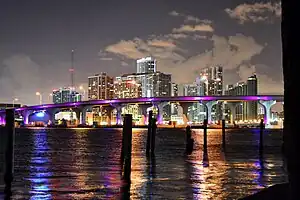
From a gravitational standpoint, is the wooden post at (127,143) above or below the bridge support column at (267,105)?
below

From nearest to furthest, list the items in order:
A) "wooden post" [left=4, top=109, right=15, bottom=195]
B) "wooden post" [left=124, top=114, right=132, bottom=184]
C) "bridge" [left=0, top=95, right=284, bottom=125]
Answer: "wooden post" [left=4, top=109, right=15, bottom=195]
"wooden post" [left=124, top=114, right=132, bottom=184]
"bridge" [left=0, top=95, right=284, bottom=125]

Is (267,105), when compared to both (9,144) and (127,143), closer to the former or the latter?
(127,143)

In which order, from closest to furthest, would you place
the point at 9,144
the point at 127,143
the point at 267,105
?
the point at 9,144 < the point at 127,143 < the point at 267,105

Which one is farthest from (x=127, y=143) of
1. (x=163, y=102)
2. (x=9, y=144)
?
(x=163, y=102)

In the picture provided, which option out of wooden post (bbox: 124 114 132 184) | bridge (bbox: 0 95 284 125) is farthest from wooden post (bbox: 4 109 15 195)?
bridge (bbox: 0 95 284 125)

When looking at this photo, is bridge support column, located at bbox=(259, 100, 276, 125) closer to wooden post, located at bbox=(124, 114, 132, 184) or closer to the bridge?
the bridge

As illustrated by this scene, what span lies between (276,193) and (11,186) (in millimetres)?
9452

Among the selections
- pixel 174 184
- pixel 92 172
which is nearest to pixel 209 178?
pixel 174 184

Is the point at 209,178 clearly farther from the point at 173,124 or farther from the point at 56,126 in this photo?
the point at 56,126

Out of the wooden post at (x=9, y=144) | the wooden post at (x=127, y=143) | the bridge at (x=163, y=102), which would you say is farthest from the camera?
the bridge at (x=163, y=102)

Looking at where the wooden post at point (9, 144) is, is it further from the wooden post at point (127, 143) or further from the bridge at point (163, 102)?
the bridge at point (163, 102)

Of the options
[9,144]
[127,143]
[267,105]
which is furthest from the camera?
[267,105]

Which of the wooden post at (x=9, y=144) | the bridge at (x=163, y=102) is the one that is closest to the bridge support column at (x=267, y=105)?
the bridge at (x=163, y=102)

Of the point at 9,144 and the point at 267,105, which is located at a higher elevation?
the point at 267,105
